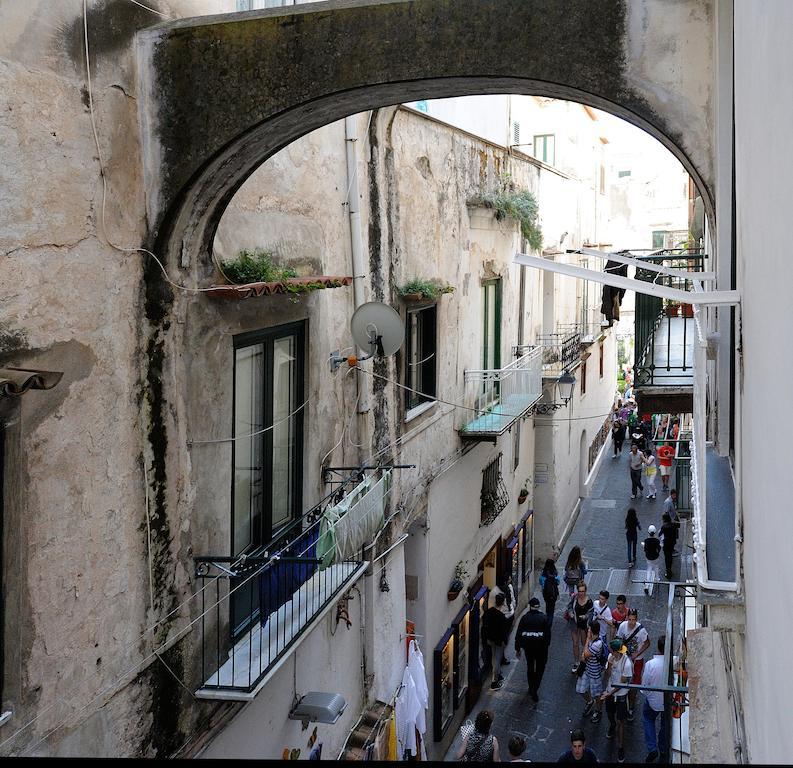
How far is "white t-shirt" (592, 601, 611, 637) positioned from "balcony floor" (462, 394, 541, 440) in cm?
292

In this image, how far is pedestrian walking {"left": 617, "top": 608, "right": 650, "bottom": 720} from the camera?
1302 centimetres

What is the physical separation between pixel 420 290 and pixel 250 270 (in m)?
4.68

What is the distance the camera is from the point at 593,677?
13.1 m

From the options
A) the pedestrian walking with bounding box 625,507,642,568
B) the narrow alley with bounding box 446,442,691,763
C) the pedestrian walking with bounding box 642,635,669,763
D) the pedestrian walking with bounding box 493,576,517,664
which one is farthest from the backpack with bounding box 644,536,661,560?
the pedestrian walking with bounding box 642,635,669,763

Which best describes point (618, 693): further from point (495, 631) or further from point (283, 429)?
point (283, 429)

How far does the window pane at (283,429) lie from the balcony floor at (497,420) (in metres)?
6.08

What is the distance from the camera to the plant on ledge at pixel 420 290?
11906mm

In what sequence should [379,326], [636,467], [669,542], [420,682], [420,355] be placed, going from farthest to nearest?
1. [636,467]
2. [669,542]
3. [420,355]
4. [420,682]
5. [379,326]

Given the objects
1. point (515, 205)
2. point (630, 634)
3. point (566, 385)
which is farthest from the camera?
point (566, 385)

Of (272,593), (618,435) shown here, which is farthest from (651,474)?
(272,593)

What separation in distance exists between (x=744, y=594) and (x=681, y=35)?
11.4 feet

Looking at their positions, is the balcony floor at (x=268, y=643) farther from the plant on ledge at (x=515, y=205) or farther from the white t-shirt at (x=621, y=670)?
the plant on ledge at (x=515, y=205)

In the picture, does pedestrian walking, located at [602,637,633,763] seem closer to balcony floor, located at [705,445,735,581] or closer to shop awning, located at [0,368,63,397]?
balcony floor, located at [705,445,735,581]

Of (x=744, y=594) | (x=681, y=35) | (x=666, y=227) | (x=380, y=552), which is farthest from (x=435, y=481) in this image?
(x=666, y=227)
